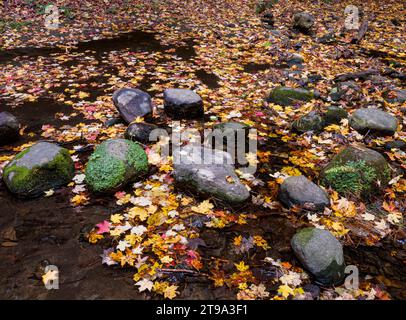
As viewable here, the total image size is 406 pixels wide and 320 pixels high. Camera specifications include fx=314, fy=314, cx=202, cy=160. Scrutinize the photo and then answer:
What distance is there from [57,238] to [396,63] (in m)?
9.43

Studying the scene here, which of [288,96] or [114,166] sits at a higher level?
[114,166]

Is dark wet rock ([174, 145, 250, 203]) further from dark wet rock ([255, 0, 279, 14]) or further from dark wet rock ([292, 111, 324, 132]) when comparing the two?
dark wet rock ([255, 0, 279, 14])

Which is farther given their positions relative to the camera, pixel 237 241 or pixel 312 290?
pixel 237 241

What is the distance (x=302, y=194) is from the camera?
4109mm

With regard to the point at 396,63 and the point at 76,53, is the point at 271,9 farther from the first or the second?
the point at 76,53

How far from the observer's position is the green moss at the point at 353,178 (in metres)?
4.25

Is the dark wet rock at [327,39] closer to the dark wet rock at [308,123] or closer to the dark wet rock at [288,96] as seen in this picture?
the dark wet rock at [288,96]

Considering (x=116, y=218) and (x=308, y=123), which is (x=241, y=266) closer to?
(x=116, y=218)

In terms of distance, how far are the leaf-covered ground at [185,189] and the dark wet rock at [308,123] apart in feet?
0.44

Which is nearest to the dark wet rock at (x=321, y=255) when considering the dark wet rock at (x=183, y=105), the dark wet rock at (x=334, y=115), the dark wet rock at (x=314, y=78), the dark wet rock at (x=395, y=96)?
the dark wet rock at (x=334, y=115)

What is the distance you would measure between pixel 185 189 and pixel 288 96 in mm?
3613

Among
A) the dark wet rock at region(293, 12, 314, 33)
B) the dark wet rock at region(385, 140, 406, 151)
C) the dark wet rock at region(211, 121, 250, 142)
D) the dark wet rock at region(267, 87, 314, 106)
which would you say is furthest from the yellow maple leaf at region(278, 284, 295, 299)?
the dark wet rock at region(293, 12, 314, 33)

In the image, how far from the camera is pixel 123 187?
174 inches

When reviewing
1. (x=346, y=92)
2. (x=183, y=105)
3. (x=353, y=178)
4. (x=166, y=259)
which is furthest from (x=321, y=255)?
(x=346, y=92)
